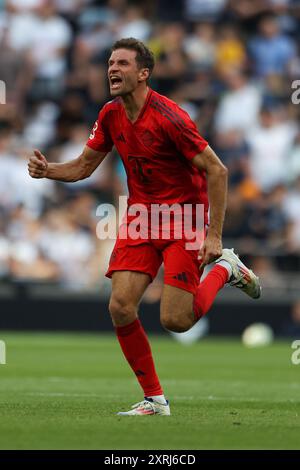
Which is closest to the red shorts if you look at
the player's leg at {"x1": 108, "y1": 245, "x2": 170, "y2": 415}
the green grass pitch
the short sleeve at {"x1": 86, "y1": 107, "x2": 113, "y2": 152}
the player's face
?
the player's leg at {"x1": 108, "y1": 245, "x2": 170, "y2": 415}

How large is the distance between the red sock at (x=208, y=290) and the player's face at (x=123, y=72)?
1415mm

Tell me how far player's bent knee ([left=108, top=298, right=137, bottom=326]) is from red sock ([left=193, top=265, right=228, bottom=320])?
0.44 meters

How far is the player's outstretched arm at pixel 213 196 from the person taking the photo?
310 inches

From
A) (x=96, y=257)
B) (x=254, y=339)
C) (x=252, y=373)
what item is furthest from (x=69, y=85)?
(x=252, y=373)

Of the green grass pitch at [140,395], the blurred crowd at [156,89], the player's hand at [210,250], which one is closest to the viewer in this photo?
the green grass pitch at [140,395]

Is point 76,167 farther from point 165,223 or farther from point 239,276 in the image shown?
point 239,276

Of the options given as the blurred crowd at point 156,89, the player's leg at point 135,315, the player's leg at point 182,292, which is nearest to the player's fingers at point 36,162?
the player's leg at point 135,315

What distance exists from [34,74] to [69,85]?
675 millimetres

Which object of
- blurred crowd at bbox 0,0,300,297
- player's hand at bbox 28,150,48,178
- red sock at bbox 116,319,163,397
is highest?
blurred crowd at bbox 0,0,300,297

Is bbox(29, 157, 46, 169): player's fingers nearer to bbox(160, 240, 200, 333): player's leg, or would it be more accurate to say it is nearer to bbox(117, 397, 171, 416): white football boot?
bbox(160, 240, 200, 333): player's leg

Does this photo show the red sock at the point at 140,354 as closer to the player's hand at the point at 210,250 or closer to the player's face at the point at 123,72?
the player's hand at the point at 210,250

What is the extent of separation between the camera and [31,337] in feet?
55.4

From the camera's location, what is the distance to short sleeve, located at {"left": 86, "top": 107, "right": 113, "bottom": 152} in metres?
8.47

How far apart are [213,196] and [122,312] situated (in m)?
0.95
